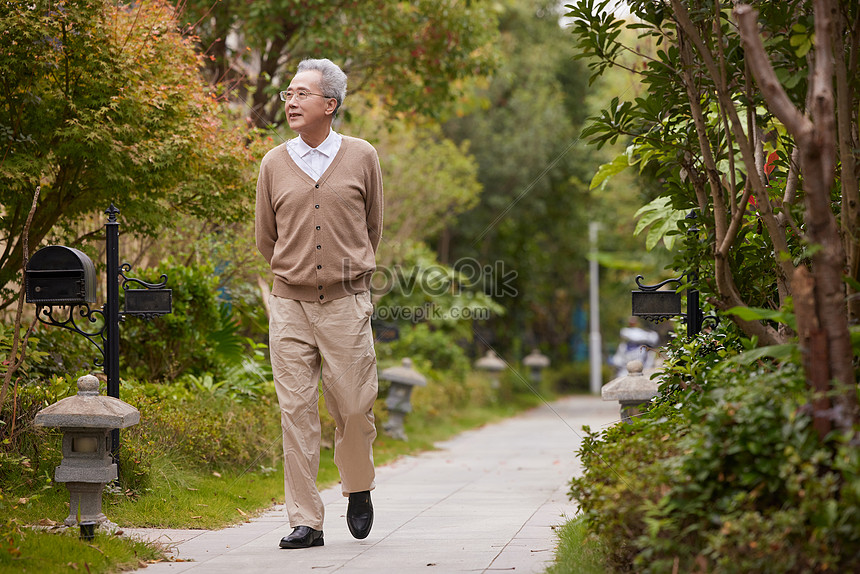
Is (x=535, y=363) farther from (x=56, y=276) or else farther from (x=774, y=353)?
(x=774, y=353)

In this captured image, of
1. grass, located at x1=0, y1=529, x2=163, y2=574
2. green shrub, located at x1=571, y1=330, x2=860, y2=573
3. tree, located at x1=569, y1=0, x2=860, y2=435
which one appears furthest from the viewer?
grass, located at x1=0, y1=529, x2=163, y2=574

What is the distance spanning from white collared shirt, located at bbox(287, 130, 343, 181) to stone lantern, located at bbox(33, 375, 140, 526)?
1.54m

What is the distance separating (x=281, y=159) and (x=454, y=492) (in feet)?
10.2

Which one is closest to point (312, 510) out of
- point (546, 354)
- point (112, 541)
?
point (112, 541)

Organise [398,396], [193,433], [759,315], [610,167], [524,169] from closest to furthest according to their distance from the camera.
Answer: [759,315] → [610,167] → [193,433] → [398,396] → [524,169]

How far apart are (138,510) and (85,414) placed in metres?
0.97

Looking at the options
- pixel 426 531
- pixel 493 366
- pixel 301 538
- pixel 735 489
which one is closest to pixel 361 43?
pixel 426 531

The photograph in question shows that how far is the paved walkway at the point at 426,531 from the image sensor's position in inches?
163

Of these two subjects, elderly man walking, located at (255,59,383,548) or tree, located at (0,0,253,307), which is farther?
tree, located at (0,0,253,307)

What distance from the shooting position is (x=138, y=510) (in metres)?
5.41

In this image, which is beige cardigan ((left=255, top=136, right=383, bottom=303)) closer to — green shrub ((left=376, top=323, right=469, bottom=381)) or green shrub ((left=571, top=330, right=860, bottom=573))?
green shrub ((left=571, top=330, right=860, bottom=573))

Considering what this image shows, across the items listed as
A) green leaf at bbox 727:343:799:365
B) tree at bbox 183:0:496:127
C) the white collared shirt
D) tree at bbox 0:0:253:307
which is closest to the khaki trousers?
the white collared shirt

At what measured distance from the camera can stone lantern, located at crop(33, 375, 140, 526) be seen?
4.67 m

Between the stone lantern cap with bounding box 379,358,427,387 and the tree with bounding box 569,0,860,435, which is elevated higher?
the tree with bounding box 569,0,860,435
